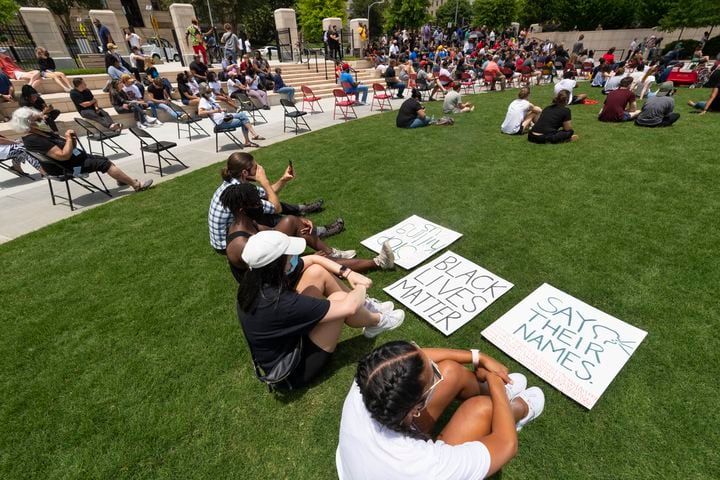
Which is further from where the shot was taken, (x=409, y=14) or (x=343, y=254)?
(x=409, y=14)

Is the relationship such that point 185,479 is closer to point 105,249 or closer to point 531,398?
point 531,398

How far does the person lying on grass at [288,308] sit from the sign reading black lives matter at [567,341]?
1.36 meters

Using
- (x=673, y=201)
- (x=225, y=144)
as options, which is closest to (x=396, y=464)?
(x=673, y=201)

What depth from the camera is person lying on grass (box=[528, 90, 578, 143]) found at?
699 cm

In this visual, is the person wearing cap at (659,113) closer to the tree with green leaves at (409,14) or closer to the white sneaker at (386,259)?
the white sneaker at (386,259)

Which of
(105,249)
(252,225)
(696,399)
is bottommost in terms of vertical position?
(105,249)

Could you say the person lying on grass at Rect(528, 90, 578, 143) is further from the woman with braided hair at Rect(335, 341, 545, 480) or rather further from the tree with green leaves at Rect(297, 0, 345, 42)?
the tree with green leaves at Rect(297, 0, 345, 42)

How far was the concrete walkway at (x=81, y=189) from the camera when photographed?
5633 millimetres

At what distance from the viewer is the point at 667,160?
19.8 ft

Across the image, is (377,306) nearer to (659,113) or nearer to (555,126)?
(555,126)

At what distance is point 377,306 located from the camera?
3.17 metres

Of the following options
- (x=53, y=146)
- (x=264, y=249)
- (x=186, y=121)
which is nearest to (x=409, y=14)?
(x=186, y=121)

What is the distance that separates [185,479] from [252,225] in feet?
6.60

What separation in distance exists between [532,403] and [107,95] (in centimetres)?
1515
